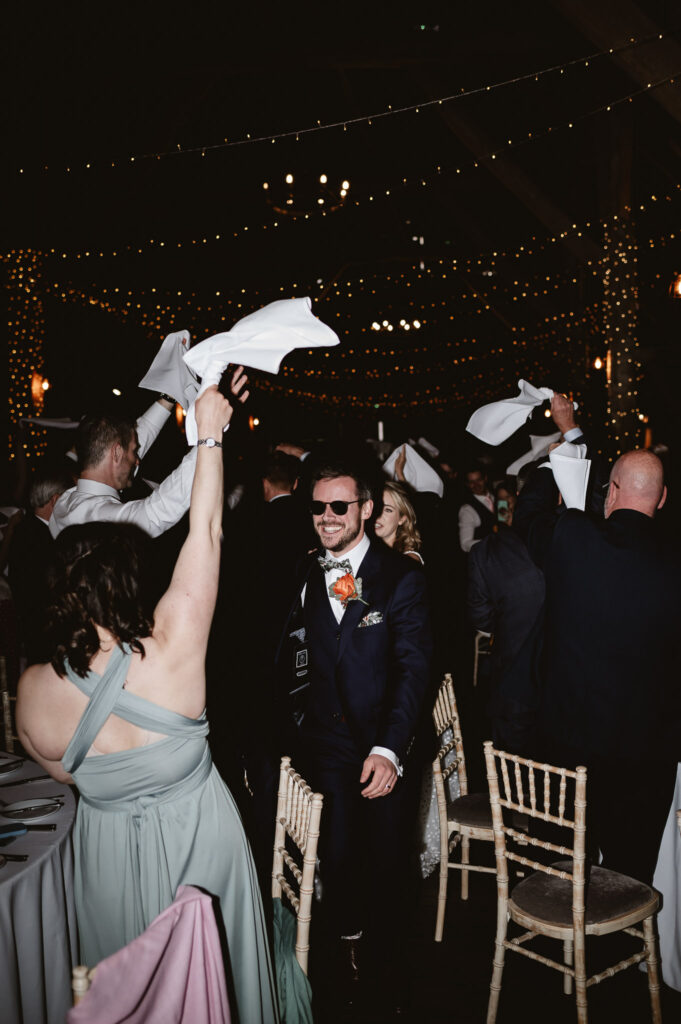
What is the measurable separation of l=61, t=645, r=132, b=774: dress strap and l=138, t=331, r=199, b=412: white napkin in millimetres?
1645

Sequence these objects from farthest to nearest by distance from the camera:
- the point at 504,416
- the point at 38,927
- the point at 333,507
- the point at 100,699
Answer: the point at 504,416 → the point at 333,507 → the point at 38,927 → the point at 100,699

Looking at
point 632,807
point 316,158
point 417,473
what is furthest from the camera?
point 316,158

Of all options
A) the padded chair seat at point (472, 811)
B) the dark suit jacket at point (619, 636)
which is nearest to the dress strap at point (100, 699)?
the dark suit jacket at point (619, 636)

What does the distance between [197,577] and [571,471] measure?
167cm

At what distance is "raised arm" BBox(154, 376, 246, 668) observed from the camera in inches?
65.9

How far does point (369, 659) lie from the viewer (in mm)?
2668

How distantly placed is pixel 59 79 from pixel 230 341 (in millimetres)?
6947

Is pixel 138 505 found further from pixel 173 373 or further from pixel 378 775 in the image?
pixel 378 775

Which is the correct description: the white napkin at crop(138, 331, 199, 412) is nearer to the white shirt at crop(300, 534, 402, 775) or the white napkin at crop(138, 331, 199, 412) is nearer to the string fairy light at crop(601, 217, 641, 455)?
the white shirt at crop(300, 534, 402, 775)

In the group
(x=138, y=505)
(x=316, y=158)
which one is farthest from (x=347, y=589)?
(x=316, y=158)

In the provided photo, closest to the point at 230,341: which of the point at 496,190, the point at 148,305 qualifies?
the point at 148,305

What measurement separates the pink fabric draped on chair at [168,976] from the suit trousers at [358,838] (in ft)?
4.67

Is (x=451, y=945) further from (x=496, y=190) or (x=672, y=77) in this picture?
(x=496, y=190)

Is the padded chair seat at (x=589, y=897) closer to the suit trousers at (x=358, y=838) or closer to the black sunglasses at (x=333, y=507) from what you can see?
the suit trousers at (x=358, y=838)
